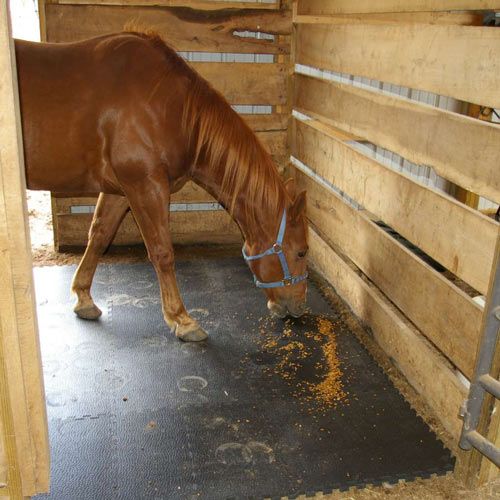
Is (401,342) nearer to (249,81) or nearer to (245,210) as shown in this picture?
(245,210)

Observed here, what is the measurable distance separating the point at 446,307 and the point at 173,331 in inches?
59.7

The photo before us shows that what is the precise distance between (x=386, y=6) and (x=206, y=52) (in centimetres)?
182

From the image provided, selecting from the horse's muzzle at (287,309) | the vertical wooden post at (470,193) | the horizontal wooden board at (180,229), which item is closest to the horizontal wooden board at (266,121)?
the horizontal wooden board at (180,229)

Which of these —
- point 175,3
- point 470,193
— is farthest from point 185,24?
point 470,193

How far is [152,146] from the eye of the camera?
2.66 meters

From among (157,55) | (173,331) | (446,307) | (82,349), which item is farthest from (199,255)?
(446,307)

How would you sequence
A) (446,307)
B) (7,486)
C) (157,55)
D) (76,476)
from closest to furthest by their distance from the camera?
1. (7,486)
2. (76,476)
3. (446,307)
4. (157,55)

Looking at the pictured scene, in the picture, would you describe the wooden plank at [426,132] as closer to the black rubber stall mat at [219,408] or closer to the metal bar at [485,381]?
the metal bar at [485,381]

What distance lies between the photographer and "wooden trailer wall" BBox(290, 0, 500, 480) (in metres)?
1.99

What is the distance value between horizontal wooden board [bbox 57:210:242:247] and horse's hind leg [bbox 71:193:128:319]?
3.39 ft

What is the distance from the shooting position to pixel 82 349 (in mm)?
2809

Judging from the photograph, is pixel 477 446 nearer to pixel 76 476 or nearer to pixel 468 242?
pixel 468 242

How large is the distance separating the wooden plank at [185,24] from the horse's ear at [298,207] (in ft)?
6.17

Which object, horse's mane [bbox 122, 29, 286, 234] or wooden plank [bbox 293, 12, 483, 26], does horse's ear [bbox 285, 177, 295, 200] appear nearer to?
horse's mane [bbox 122, 29, 286, 234]
